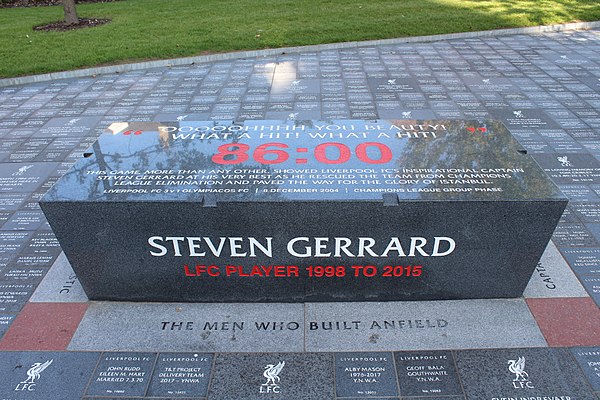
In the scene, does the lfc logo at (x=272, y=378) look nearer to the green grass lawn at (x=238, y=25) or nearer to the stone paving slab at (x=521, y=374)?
the stone paving slab at (x=521, y=374)

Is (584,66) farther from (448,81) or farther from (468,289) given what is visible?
(468,289)

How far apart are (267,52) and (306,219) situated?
8935mm

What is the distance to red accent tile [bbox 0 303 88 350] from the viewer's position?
4215mm

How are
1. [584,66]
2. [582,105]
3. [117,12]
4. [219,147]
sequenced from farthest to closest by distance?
[117,12] < [584,66] < [582,105] < [219,147]

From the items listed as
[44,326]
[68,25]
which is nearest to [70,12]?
[68,25]

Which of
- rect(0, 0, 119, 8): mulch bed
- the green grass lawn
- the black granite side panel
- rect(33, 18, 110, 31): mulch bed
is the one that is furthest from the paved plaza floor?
rect(0, 0, 119, 8): mulch bed

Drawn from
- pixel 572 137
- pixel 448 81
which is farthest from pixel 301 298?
pixel 448 81

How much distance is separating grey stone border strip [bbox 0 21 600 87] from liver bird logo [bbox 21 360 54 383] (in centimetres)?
881

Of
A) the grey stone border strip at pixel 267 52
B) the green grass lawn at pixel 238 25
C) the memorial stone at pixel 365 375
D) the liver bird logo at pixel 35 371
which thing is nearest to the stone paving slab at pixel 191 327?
the liver bird logo at pixel 35 371

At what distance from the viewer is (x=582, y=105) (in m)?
8.79

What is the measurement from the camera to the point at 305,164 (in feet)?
14.8

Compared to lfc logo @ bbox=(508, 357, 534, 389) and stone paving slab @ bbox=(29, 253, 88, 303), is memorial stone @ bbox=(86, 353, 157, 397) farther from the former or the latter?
lfc logo @ bbox=(508, 357, 534, 389)

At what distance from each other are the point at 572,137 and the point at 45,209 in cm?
783

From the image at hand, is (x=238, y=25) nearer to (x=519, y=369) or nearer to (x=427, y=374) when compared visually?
(x=427, y=374)
